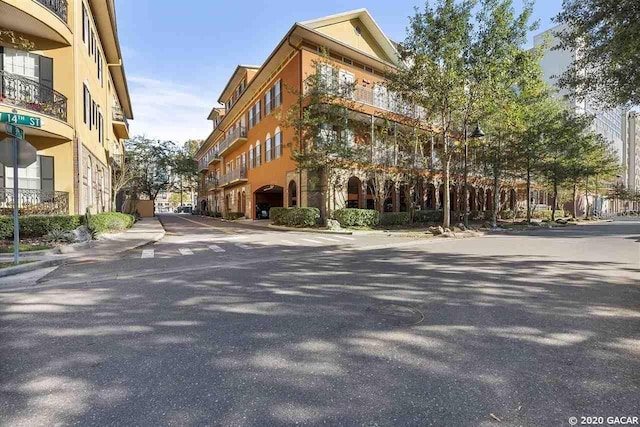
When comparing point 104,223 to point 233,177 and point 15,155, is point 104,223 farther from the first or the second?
point 233,177

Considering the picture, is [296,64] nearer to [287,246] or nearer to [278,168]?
[278,168]

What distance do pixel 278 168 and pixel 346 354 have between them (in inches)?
939

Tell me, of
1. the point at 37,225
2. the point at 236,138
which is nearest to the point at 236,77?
the point at 236,138

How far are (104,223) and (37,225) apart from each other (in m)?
4.29

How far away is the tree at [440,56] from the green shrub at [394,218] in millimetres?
7366

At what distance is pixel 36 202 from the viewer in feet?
43.5

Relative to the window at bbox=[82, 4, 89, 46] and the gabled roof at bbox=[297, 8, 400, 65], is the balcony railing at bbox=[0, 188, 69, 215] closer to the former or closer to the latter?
the window at bbox=[82, 4, 89, 46]

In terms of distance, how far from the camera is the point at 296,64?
22750mm

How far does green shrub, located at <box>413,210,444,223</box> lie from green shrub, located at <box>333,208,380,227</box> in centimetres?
462

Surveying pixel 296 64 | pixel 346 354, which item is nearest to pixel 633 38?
pixel 346 354

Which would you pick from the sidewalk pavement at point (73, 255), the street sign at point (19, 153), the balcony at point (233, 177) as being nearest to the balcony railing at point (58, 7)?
the street sign at point (19, 153)

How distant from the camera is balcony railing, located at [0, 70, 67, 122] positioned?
492 inches

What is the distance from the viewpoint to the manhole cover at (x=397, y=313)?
14.0 feet

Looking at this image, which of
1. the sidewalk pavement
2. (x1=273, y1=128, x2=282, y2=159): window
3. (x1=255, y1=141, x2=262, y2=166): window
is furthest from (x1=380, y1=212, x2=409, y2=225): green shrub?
the sidewalk pavement
